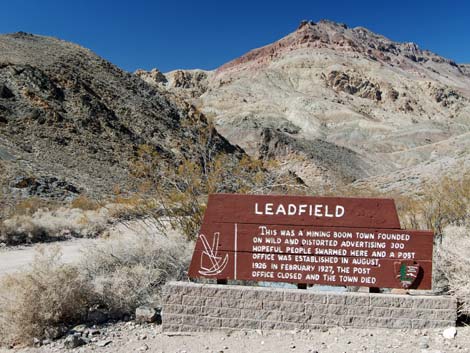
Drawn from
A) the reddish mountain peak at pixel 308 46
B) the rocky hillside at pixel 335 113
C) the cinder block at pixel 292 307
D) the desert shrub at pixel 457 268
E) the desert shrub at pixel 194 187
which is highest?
the reddish mountain peak at pixel 308 46

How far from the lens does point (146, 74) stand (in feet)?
Result: 448

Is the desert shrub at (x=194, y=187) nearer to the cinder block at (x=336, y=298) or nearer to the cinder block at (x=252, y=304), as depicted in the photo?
the cinder block at (x=252, y=304)

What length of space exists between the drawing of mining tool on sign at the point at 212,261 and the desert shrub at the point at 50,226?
10.1 m

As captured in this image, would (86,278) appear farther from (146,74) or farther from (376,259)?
(146,74)

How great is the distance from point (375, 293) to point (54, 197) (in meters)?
19.2

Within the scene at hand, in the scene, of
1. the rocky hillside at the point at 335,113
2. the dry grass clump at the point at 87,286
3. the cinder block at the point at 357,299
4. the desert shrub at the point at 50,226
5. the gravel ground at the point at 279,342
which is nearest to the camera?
the gravel ground at the point at 279,342

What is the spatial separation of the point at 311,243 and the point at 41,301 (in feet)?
11.1

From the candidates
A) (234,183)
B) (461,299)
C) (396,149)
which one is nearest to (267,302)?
(461,299)

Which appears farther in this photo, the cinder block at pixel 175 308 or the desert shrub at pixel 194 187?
the desert shrub at pixel 194 187

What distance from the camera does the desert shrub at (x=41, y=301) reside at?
18.6 feet

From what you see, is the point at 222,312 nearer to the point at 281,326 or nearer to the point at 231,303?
the point at 231,303

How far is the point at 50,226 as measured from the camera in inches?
613

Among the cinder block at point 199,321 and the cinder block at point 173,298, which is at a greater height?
the cinder block at point 173,298

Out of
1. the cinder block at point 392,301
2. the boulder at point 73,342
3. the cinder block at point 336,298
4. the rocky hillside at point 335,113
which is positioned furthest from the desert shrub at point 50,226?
the rocky hillside at point 335,113
